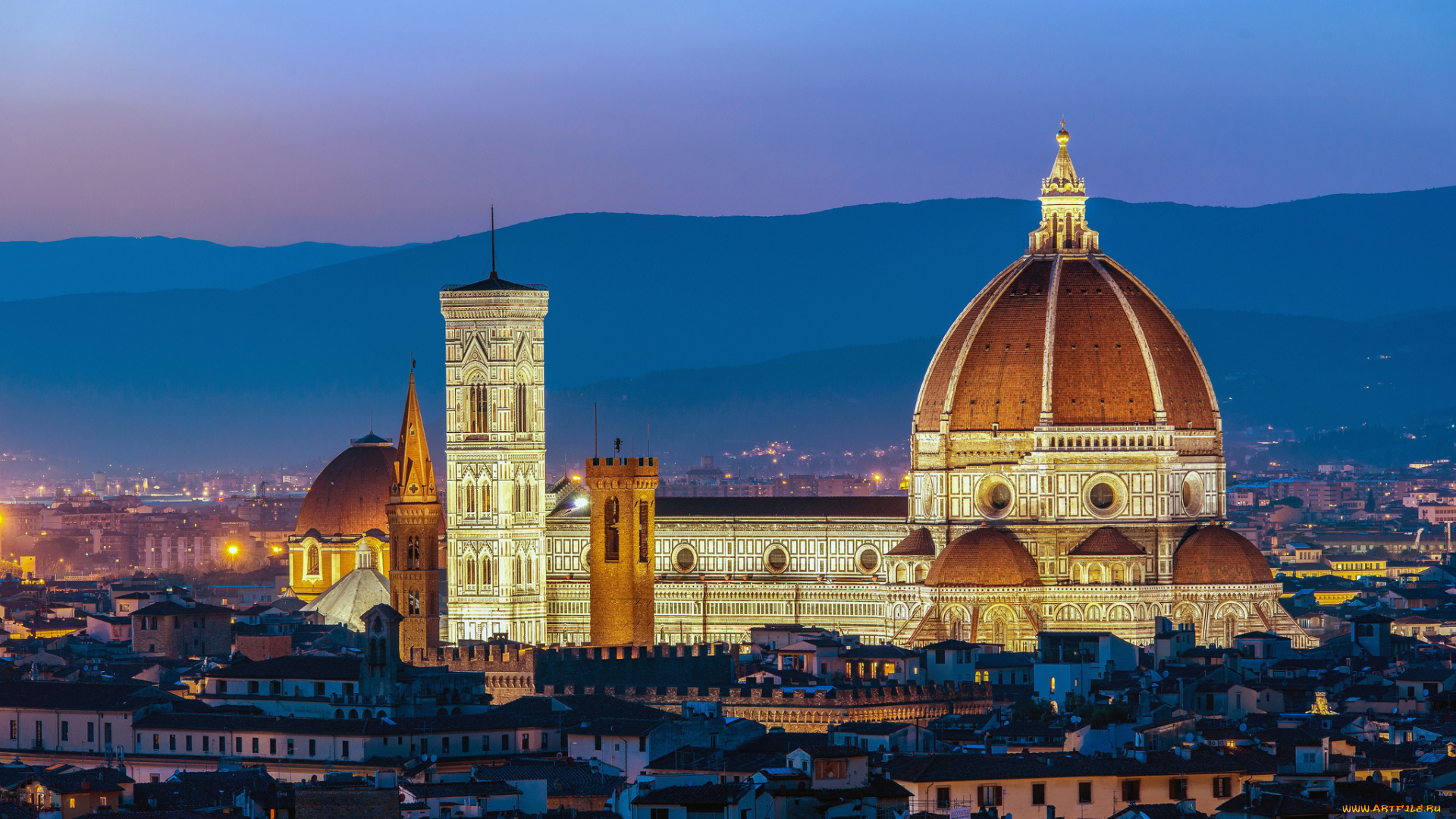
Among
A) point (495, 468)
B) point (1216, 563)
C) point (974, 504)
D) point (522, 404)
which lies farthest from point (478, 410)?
point (1216, 563)

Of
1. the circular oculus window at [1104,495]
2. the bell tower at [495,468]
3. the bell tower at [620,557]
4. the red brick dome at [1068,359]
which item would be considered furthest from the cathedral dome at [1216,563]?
the bell tower at [495,468]

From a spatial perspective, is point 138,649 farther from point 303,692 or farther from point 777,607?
point 303,692

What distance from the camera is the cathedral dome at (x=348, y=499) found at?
150 metres

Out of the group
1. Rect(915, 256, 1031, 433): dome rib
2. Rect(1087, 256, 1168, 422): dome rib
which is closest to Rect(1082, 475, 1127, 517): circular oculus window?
Rect(1087, 256, 1168, 422): dome rib

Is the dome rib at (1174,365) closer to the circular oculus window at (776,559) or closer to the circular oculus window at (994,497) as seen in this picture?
the circular oculus window at (994,497)

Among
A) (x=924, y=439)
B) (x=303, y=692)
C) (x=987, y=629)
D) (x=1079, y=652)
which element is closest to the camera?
(x=303, y=692)

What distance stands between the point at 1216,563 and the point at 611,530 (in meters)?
20.1

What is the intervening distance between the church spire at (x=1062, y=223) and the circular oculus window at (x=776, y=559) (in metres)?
13.5

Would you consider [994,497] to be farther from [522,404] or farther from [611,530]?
[522,404]

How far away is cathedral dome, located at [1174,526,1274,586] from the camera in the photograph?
118062 millimetres

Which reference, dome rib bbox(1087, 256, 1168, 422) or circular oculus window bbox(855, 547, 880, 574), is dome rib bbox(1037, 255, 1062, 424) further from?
circular oculus window bbox(855, 547, 880, 574)

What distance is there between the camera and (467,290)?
124m

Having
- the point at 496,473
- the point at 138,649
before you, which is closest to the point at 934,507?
the point at 496,473

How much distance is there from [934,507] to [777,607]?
6.20 meters
